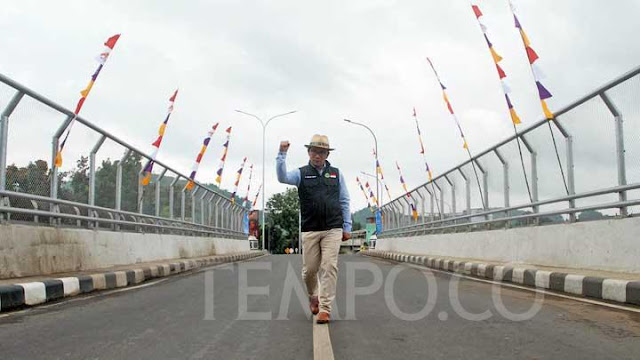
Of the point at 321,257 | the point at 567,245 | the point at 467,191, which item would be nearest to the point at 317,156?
the point at 321,257

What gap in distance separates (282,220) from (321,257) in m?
116

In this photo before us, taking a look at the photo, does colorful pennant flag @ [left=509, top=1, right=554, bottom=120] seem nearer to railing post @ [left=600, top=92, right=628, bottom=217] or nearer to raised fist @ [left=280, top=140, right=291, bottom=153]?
railing post @ [left=600, top=92, right=628, bottom=217]

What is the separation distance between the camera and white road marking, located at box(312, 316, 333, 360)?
13.2ft

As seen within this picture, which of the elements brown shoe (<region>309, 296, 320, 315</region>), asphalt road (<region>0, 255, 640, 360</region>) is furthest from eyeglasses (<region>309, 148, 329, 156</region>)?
asphalt road (<region>0, 255, 640, 360</region>)

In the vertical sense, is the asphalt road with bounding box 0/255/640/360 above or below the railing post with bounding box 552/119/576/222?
below

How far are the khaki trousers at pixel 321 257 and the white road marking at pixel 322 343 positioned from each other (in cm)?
53

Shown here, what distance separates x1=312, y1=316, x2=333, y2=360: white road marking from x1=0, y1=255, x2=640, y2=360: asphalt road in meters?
0.05

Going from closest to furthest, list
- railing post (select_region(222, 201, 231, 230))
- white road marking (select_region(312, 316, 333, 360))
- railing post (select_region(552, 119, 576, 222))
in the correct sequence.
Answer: white road marking (select_region(312, 316, 333, 360)) < railing post (select_region(552, 119, 576, 222)) < railing post (select_region(222, 201, 231, 230))

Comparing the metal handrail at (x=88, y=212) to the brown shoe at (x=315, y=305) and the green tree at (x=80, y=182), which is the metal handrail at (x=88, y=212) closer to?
the green tree at (x=80, y=182)

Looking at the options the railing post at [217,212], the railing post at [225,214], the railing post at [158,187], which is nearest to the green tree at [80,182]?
the railing post at [158,187]

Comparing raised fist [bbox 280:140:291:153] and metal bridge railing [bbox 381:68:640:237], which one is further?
metal bridge railing [bbox 381:68:640:237]

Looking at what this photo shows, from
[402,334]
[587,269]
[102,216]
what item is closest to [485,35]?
[587,269]

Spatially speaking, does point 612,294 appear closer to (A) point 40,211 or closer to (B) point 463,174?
(A) point 40,211

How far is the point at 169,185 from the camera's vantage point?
53.8 feet
